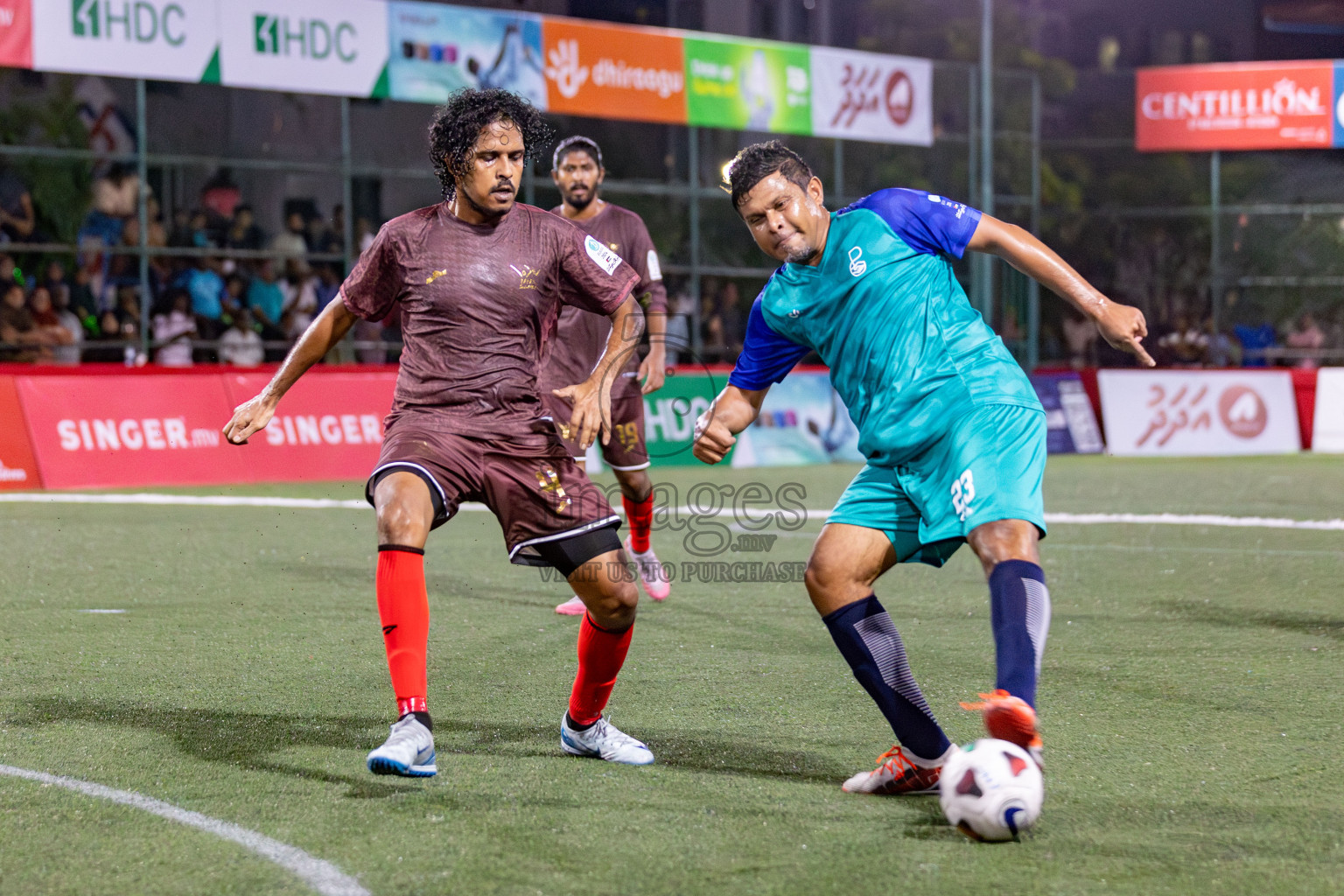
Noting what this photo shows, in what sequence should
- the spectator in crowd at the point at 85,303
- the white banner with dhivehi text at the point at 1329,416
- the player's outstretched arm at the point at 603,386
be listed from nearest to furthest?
1. the player's outstretched arm at the point at 603,386
2. the spectator in crowd at the point at 85,303
3. the white banner with dhivehi text at the point at 1329,416

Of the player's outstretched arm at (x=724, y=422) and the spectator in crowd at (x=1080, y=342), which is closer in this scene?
the player's outstretched arm at (x=724, y=422)

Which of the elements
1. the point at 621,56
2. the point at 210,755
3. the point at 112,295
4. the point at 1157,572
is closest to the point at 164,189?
the point at 112,295

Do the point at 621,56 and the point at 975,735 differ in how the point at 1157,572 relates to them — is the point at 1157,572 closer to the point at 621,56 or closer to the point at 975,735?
the point at 975,735

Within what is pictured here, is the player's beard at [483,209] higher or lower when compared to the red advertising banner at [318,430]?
higher

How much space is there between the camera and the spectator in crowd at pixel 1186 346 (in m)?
26.4

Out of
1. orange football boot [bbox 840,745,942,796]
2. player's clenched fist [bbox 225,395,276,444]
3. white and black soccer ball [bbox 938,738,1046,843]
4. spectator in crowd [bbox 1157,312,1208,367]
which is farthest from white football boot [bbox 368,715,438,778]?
spectator in crowd [bbox 1157,312,1208,367]

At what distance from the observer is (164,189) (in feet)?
64.0

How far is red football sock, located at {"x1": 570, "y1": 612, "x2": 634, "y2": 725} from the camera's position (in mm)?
4637

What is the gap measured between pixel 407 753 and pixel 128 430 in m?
11.5

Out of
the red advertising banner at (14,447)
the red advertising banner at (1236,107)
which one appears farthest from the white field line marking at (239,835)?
the red advertising banner at (1236,107)

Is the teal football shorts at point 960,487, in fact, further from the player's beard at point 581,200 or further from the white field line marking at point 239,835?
the player's beard at point 581,200

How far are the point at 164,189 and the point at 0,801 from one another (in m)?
16.8

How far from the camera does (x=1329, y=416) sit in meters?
21.1

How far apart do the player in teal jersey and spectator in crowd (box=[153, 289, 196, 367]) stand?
14.0m
